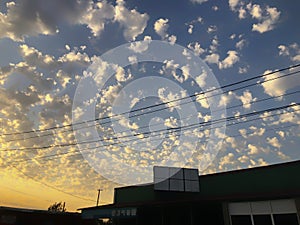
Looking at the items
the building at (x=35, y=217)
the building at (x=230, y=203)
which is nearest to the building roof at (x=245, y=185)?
the building at (x=230, y=203)

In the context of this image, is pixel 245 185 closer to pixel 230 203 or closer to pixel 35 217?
pixel 230 203

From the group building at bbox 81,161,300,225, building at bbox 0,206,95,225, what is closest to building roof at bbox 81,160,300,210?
building at bbox 81,161,300,225

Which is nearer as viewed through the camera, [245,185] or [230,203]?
[230,203]

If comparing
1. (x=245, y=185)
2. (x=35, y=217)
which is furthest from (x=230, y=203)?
(x=35, y=217)

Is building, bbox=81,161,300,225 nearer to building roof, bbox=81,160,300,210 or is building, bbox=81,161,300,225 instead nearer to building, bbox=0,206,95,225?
building roof, bbox=81,160,300,210

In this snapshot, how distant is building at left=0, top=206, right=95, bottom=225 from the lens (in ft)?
100

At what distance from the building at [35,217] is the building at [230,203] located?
355 inches

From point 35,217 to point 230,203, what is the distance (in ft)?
76.8

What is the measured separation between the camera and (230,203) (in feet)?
64.2

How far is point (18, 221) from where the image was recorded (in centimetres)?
3094

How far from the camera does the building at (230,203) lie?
17.4 meters

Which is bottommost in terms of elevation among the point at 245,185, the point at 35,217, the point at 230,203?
the point at 230,203

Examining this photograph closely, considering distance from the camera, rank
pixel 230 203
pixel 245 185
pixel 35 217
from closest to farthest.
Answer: pixel 230 203, pixel 245 185, pixel 35 217

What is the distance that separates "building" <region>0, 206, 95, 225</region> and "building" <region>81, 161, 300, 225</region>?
9013 millimetres
